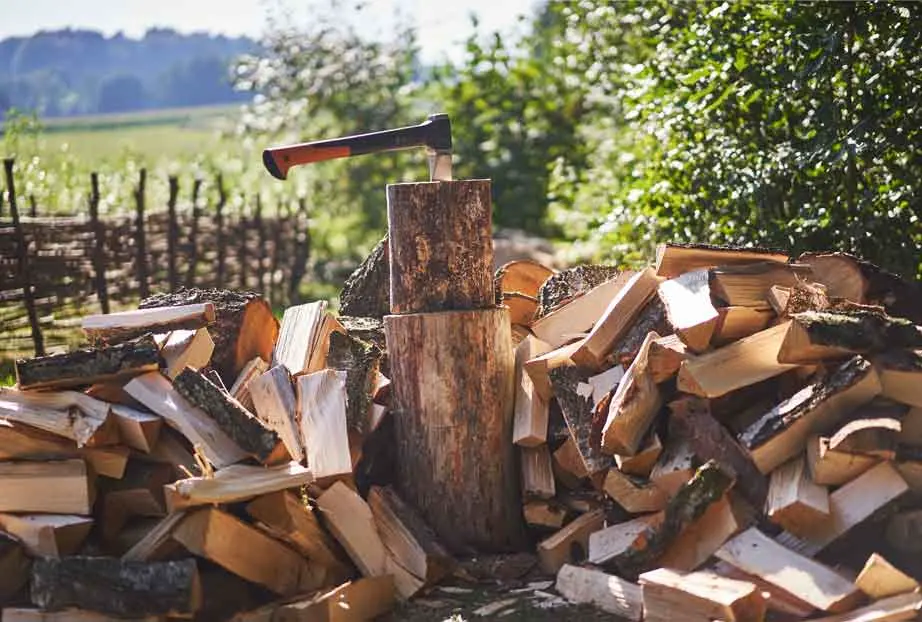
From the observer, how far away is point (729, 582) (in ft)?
10.1

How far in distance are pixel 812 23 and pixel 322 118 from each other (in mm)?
12679

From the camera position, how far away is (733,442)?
136 inches

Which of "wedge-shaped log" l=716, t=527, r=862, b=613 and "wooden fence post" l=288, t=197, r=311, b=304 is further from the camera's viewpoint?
"wooden fence post" l=288, t=197, r=311, b=304

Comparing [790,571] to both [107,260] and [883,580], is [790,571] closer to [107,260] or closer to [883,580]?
[883,580]

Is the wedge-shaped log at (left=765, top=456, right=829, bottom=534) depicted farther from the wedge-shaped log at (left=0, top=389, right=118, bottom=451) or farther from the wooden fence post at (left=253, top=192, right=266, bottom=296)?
the wooden fence post at (left=253, top=192, right=266, bottom=296)

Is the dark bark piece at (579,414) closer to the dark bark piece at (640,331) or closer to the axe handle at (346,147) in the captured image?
the dark bark piece at (640,331)

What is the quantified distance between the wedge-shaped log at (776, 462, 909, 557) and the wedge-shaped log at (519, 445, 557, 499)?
3.24 ft

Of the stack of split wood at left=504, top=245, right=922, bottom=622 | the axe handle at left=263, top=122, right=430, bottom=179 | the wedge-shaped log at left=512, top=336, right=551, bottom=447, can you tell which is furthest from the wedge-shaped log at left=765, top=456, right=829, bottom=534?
the axe handle at left=263, top=122, right=430, bottom=179

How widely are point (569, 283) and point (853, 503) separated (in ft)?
5.85

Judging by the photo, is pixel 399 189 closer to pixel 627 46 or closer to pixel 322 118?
pixel 627 46

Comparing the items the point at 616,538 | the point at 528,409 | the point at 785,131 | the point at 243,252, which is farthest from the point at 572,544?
the point at 243,252

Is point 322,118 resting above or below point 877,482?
above

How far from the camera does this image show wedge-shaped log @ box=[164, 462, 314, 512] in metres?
3.35

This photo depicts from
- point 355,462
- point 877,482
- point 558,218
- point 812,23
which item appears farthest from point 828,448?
point 558,218
